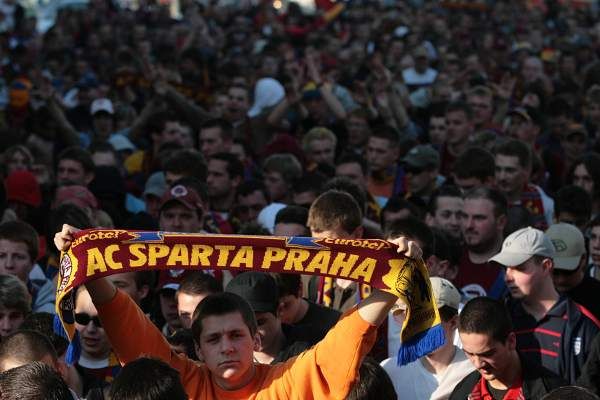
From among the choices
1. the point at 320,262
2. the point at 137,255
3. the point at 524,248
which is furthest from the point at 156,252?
the point at 524,248

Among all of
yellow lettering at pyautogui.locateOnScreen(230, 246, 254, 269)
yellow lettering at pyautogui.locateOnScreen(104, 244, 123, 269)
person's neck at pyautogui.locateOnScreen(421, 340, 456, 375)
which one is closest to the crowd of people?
person's neck at pyautogui.locateOnScreen(421, 340, 456, 375)

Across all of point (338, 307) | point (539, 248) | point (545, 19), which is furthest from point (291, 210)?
point (545, 19)

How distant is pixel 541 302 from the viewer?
652cm

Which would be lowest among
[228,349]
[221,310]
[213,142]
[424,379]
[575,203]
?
[424,379]

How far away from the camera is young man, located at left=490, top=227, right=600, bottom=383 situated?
6.20m

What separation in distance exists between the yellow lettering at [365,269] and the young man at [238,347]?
0.28ft

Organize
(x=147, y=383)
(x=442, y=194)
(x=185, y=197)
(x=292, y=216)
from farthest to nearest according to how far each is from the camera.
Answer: (x=442, y=194) → (x=185, y=197) → (x=292, y=216) → (x=147, y=383)

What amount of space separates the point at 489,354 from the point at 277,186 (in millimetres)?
5064

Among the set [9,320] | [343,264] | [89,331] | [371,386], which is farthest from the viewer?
[9,320]

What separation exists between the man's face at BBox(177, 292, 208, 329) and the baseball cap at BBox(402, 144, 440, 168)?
4.21 metres

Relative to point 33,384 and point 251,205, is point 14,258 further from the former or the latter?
point 33,384

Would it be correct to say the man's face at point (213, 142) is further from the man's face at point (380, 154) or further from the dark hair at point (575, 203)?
the dark hair at point (575, 203)

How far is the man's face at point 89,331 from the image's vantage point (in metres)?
6.21

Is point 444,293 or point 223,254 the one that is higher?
point 223,254
